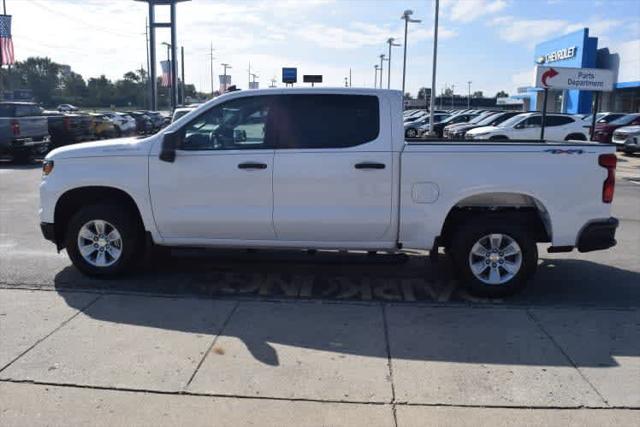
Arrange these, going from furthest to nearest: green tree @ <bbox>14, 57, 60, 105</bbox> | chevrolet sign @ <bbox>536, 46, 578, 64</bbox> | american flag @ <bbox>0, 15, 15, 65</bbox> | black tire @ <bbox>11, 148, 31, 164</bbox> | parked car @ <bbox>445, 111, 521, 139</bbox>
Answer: green tree @ <bbox>14, 57, 60, 105</bbox>, chevrolet sign @ <bbox>536, 46, 578, 64</bbox>, american flag @ <bbox>0, 15, 15, 65</bbox>, parked car @ <bbox>445, 111, 521, 139</bbox>, black tire @ <bbox>11, 148, 31, 164</bbox>

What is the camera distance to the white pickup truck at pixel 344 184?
18.2ft

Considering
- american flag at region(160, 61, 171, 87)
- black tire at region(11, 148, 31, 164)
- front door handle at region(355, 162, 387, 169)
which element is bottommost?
black tire at region(11, 148, 31, 164)

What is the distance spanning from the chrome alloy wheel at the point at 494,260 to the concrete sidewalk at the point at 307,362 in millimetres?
343

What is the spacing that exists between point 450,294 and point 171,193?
297 centimetres

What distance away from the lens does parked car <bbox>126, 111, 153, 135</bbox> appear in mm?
34213

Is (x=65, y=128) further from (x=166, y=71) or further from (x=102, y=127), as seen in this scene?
(x=166, y=71)

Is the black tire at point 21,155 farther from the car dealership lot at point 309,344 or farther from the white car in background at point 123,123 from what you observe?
the car dealership lot at point 309,344

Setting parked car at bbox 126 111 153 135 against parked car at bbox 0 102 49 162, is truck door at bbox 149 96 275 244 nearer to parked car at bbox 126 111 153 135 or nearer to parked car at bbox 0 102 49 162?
parked car at bbox 0 102 49 162

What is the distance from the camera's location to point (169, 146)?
5.73 meters

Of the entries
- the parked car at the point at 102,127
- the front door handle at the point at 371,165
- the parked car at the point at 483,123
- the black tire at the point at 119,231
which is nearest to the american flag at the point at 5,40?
the parked car at the point at 102,127

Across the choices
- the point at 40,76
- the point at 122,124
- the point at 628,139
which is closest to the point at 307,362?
the point at 628,139

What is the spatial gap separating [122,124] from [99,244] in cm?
2521

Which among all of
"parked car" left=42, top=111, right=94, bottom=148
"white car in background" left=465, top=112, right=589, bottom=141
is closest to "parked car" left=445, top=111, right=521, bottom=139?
"white car in background" left=465, top=112, right=589, bottom=141

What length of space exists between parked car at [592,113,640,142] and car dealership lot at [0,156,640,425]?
21.2 meters
